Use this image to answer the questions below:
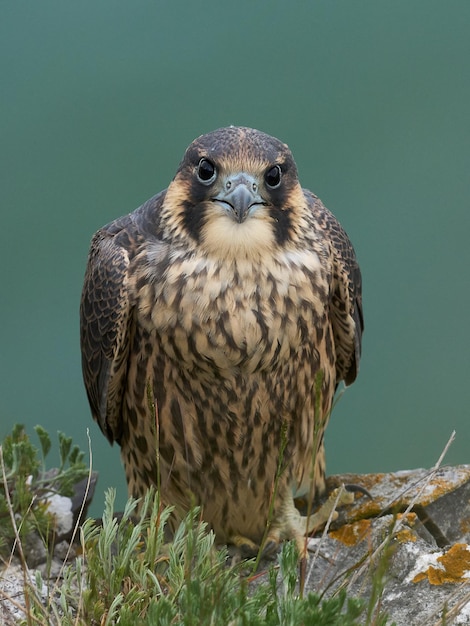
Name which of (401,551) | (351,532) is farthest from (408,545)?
(351,532)

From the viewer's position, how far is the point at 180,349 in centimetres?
277

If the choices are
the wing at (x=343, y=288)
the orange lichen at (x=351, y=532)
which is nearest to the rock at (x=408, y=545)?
the orange lichen at (x=351, y=532)

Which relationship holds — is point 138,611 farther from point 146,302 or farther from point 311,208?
point 311,208

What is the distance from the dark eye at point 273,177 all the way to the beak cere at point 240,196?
0.07m

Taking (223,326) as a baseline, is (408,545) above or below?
below

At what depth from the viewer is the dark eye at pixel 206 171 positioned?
2635 mm

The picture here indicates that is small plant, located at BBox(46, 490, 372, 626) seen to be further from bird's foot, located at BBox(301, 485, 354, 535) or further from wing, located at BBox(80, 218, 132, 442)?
bird's foot, located at BBox(301, 485, 354, 535)

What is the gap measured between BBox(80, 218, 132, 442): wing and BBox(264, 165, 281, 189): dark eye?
1.67 ft

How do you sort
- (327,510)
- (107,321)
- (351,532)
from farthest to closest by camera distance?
1. (327,510)
2. (351,532)
3. (107,321)

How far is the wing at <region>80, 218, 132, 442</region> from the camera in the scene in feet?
9.45

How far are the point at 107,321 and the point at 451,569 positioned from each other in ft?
3.96

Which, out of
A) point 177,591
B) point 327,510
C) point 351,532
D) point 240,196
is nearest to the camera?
point 177,591

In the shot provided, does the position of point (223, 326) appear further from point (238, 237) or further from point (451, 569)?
point (451, 569)

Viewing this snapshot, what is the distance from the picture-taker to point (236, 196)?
253 cm
